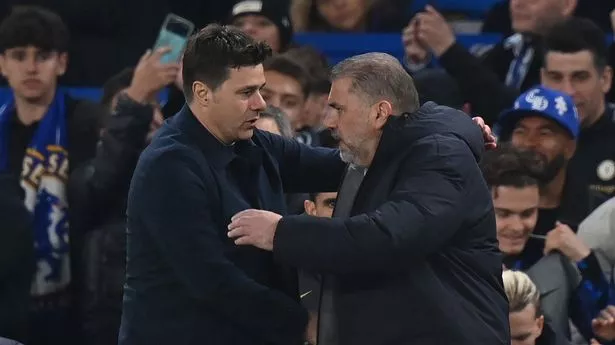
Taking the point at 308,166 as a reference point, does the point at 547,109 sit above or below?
below

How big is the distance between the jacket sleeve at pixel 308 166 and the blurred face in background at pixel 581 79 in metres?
2.34

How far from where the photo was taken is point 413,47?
23.9 feet

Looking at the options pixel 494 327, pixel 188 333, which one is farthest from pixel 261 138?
pixel 494 327

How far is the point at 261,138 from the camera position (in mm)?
4578

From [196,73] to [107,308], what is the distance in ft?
7.19

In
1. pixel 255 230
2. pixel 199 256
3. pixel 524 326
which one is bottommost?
pixel 524 326

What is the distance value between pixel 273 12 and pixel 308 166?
271 cm

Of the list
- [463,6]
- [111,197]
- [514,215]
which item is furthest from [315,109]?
[463,6]

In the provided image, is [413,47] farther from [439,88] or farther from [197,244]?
[197,244]

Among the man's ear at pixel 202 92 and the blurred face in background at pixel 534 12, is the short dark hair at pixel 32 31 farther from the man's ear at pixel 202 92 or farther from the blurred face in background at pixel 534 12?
the man's ear at pixel 202 92

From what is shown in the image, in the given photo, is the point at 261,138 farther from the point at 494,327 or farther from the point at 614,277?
the point at 614,277

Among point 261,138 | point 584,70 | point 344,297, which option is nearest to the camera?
point 344,297

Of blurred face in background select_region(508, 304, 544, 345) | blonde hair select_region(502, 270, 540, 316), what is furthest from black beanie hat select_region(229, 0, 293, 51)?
blurred face in background select_region(508, 304, 544, 345)

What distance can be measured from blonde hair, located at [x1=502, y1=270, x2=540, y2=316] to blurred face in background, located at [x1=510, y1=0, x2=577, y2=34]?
92.6 inches
